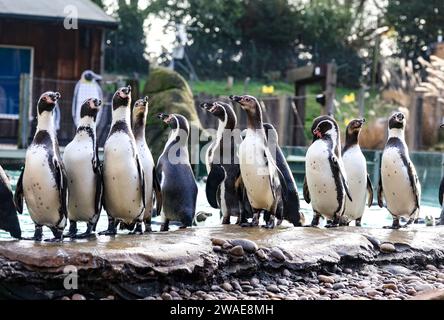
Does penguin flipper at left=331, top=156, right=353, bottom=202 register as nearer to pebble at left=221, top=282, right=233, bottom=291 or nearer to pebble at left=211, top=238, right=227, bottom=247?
pebble at left=211, top=238, right=227, bottom=247

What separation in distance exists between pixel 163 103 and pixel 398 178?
7.41 m

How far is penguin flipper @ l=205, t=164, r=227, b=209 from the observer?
22.1ft

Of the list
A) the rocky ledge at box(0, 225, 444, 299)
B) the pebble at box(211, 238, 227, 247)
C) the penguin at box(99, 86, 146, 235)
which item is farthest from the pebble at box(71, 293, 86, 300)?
the penguin at box(99, 86, 146, 235)

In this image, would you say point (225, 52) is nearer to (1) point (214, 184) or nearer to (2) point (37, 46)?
(2) point (37, 46)

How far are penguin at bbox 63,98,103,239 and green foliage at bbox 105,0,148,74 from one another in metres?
23.0

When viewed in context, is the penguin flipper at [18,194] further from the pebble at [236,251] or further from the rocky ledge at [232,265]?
the pebble at [236,251]

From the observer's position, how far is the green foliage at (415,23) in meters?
28.8

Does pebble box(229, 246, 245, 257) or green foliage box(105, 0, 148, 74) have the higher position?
green foliage box(105, 0, 148, 74)

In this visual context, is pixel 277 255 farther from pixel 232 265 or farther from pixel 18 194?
pixel 18 194

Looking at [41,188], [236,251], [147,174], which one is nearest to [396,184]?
[147,174]

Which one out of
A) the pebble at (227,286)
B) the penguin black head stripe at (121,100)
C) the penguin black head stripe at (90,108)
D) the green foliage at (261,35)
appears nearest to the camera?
the pebble at (227,286)

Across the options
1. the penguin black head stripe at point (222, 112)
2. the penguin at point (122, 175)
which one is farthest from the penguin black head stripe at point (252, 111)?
the penguin at point (122, 175)

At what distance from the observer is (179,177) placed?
655 cm

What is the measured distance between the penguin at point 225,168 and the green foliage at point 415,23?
2310cm
